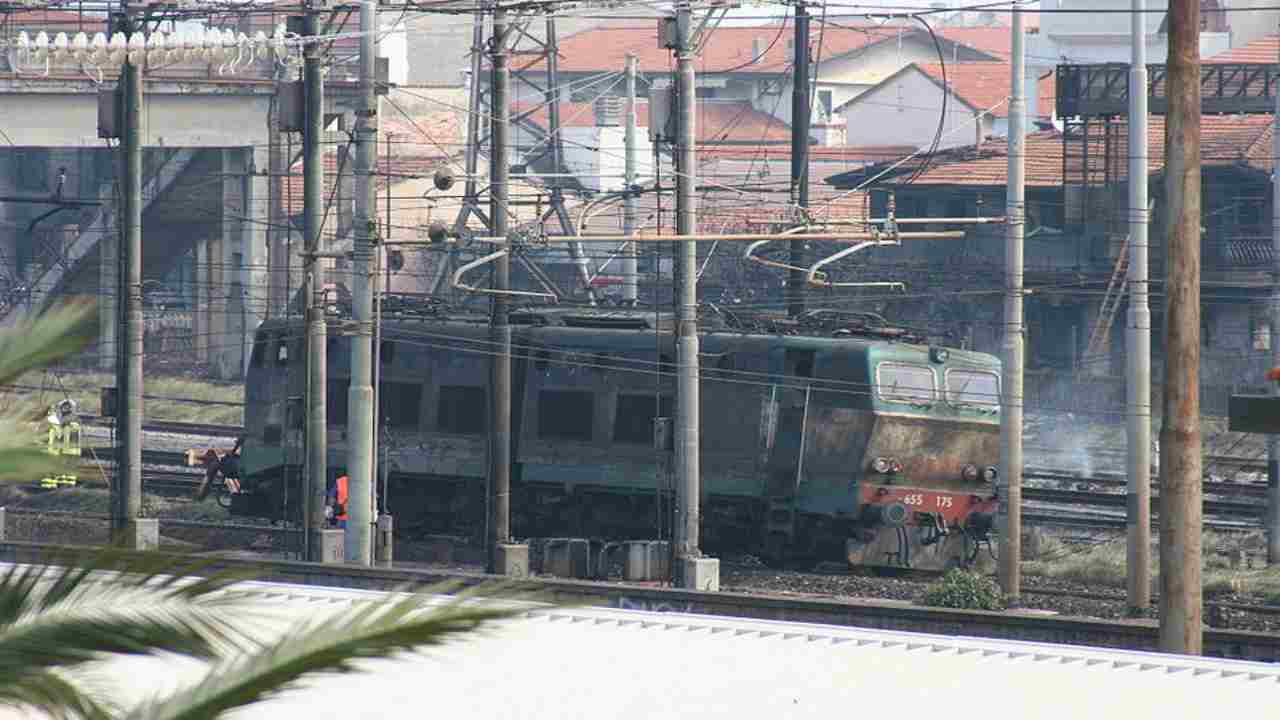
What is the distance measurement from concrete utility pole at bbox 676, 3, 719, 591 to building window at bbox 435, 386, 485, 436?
522 centimetres

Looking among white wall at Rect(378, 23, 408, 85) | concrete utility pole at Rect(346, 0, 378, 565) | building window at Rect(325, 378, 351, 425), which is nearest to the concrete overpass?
building window at Rect(325, 378, 351, 425)

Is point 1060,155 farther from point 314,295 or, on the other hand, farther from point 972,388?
point 314,295

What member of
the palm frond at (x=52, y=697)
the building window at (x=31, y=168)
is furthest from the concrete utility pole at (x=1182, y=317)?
the building window at (x=31, y=168)

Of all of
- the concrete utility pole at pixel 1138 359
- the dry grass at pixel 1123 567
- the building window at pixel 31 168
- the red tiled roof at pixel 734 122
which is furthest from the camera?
the red tiled roof at pixel 734 122

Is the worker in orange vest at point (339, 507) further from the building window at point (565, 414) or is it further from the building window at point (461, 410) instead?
the building window at point (565, 414)

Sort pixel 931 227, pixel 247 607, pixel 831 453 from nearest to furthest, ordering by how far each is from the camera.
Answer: pixel 247 607 < pixel 831 453 < pixel 931 227

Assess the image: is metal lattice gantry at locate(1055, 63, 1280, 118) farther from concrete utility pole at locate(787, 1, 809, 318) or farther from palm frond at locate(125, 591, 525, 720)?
palm frond at locate(125, 591, 525, 720)

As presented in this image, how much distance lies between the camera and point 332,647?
18.3 feet

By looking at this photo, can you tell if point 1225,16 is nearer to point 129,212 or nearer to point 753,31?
point 753,31

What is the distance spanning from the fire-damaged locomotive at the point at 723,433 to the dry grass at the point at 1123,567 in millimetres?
1595

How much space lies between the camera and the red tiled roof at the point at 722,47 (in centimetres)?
8088

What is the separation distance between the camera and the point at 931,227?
55.4 m

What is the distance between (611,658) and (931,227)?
42941 mm

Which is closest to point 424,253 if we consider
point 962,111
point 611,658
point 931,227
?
point 931,227
